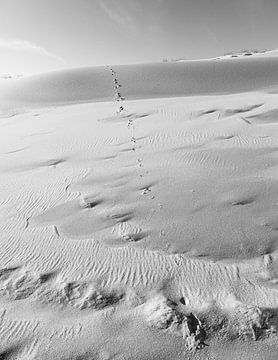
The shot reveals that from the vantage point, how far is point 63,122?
18.5ft

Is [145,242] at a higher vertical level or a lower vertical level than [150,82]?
lower

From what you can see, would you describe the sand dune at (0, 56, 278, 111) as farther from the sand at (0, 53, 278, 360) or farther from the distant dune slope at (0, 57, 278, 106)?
the sand at (0, 53, 278, 360)

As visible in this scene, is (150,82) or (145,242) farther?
(150,82)

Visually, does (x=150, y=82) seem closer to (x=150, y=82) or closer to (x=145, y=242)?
(x=150, y=82)

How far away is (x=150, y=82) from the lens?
9898mm

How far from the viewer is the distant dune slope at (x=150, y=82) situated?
356 inches

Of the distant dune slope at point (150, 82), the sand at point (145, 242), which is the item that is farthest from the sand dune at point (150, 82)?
the sand at point (145, 242)

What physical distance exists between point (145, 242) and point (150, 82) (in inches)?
334

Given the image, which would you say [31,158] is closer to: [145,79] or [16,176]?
[16,176]

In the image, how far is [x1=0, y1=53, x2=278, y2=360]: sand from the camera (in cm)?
142

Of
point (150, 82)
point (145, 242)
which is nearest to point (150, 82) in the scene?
point (150, 82)

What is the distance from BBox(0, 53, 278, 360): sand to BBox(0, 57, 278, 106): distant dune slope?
489 cm

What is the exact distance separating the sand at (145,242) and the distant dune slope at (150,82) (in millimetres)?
4891

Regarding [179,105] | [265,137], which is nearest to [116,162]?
[265,137]
